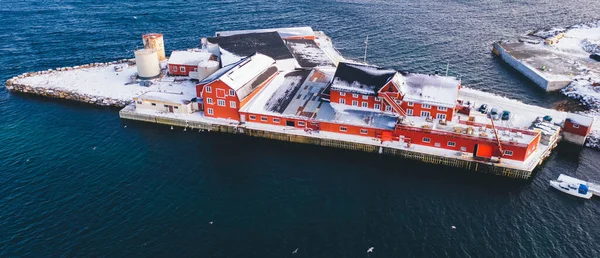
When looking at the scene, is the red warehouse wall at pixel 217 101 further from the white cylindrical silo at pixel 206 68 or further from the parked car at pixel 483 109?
the parked car at pixel 483 109

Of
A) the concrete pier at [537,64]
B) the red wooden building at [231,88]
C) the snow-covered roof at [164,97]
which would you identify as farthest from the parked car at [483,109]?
the snow-covered roof at [164,97]

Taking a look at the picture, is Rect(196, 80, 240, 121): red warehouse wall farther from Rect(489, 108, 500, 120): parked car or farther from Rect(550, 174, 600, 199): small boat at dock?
Rect(550, 174, 600, 199): small boat at dock

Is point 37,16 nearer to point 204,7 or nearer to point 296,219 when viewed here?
point 204,7

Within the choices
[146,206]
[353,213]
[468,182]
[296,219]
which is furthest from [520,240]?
[146,206]

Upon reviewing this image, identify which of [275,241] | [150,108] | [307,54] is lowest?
[275,241]

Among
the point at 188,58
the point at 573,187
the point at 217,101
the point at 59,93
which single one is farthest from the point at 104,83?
the point at 573,187

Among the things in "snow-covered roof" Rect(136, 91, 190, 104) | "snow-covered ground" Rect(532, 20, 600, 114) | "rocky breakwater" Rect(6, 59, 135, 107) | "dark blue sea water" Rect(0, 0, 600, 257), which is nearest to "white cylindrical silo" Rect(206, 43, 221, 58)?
"snow-covered roof" Rect(136, 91, 190, 104)
